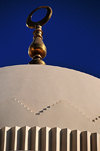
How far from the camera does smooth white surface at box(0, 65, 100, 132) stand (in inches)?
311

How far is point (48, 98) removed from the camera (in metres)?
8.27

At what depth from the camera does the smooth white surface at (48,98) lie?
789 cm

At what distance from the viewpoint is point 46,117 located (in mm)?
7902

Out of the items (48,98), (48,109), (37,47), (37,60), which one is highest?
(37,47)

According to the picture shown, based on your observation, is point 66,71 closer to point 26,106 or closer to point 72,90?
point 72,90

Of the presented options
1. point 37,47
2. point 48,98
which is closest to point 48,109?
point 48,98

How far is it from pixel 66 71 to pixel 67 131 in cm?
208

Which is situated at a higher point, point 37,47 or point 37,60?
point 37,47

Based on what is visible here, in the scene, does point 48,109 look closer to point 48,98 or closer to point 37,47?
point 48,98

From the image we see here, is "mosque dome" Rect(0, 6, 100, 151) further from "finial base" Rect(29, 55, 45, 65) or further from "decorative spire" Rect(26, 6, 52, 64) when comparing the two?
"decorative spire" Rect(26, 6, 52, 64)

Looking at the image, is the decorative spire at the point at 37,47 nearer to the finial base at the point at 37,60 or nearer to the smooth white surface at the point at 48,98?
the finial base at the point at 37,60

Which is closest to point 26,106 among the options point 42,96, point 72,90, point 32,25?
point 42,96

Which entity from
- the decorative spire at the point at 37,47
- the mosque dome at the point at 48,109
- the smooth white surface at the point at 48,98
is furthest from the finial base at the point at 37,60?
the smooth white surface at the point at 48,98

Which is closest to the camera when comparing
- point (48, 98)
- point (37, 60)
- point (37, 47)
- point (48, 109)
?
point (48, 109)
